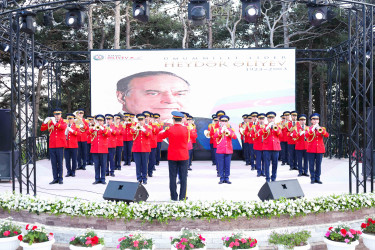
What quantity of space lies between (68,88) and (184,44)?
365 inches

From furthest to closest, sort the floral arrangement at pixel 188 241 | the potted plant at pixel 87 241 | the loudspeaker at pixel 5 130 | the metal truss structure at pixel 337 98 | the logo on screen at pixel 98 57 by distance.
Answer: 1. the logo on screen at pixel 98 57
2. the loudspeaker at pixel 5 130
3. the metal truss structure at pixel 337 98
4. the potted plant at pixel 87 241
5. the floral arrangement at pixel 188 241

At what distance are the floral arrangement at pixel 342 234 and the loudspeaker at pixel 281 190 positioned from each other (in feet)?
2.75

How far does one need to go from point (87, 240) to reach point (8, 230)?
132 centimetres

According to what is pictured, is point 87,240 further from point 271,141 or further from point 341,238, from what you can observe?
point 271,141

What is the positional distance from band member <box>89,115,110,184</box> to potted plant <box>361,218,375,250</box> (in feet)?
18.0

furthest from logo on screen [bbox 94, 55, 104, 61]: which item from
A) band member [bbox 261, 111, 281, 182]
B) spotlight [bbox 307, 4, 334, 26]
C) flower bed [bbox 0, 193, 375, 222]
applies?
flower bed [bbox 0, 193, 375, 222]

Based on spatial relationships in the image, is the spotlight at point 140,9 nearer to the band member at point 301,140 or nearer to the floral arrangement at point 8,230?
the floral arrangement at point 8,230

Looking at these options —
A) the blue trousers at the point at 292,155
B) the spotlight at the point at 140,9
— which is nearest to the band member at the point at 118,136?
the spotlight at the point at 140,9

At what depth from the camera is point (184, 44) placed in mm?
22641

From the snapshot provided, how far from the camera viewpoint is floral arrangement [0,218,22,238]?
484cm

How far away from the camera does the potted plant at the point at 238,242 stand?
436cm

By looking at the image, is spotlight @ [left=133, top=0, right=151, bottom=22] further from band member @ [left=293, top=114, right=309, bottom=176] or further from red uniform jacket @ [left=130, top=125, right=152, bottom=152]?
band member @ [left=293, top=114, right=309, bottom=176]

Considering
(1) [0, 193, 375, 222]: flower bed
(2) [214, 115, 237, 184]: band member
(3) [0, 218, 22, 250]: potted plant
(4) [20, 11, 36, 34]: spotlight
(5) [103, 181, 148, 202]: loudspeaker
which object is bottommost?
(3) [0, 218, 22, 250]: potted plant


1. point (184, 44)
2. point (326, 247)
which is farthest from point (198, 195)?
point (184, 44)
